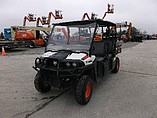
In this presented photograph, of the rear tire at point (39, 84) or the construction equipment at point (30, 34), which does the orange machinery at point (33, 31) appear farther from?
the rear tire at point (39, 84)

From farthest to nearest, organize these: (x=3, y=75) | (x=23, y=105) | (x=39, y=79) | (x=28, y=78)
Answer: (x=3, y=75)
(x=28, y=78)
(x=39, y=79)
(x=23, y=105)

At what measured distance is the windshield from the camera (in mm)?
4539

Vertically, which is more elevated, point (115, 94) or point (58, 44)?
point (58, 44)

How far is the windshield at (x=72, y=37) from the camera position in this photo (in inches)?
179

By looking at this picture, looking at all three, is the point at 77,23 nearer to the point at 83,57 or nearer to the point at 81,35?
the point at 81,35


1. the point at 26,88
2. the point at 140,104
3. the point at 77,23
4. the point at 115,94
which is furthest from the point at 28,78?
the point at 140,104

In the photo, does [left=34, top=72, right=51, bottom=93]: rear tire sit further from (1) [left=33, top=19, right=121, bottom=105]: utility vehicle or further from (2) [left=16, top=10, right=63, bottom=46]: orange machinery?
(2) [left=16, top=10, right=63, bottom=46]: orange machinery

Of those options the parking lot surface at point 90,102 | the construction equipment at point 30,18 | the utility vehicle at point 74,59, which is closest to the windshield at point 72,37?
the utility vehicle at point 74,59

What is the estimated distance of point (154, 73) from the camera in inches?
268

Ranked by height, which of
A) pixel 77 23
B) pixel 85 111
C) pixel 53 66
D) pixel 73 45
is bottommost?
pixel 85 111

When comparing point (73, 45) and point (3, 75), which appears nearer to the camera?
point (73, 45)

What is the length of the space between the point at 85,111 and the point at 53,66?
1.21 meters

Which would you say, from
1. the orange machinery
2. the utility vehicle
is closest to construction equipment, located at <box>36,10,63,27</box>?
the orange machinery

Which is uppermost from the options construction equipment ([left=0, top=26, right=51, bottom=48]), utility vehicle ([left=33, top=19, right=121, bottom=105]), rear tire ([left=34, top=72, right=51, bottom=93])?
construction equipment ([left=0, top=26, right=51, bottom=48])
